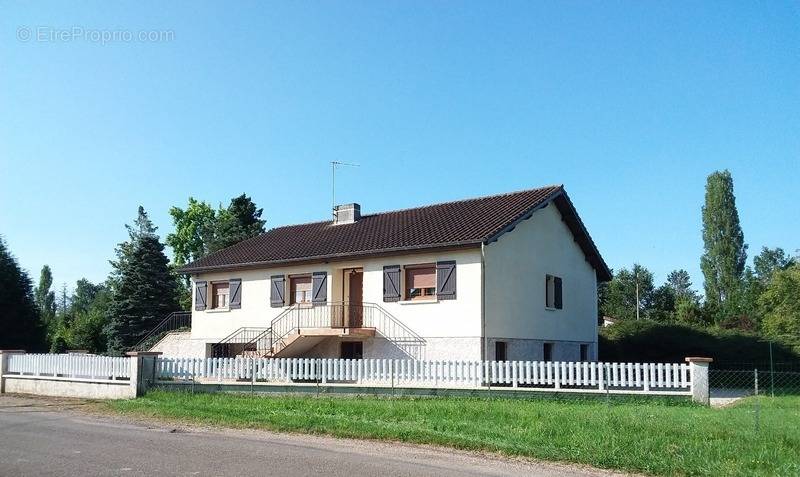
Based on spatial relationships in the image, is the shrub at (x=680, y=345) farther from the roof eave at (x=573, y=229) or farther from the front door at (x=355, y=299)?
the front door at (x=355, y=299)

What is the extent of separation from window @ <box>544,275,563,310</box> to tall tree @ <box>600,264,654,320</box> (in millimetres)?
38524

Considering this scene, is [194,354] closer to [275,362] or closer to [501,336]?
[275,362]

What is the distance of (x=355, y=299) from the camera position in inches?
1073

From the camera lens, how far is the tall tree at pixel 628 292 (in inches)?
2614

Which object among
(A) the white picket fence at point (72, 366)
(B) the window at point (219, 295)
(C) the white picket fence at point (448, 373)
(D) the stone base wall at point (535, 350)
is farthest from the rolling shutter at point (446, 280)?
(B) the window at point (219, 295)

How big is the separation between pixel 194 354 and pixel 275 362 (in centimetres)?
1214

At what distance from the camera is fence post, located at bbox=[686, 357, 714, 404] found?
17.5 m

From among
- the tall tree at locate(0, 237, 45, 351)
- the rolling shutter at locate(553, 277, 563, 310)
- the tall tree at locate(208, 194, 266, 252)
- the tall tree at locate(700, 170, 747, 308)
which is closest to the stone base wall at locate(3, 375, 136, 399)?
the rolling shutter at locate(553, 277, 563, 310)

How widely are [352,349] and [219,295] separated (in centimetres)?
795

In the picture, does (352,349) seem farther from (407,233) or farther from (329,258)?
(407,233)

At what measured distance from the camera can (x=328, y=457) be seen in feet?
34.6

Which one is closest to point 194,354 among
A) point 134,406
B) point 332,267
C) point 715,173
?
point 332,267

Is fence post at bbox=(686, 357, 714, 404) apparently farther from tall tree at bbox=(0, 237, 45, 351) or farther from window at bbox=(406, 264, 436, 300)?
tall tree at bbox=(0, 237, 45, 351)

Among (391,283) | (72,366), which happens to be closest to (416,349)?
(391,283)
